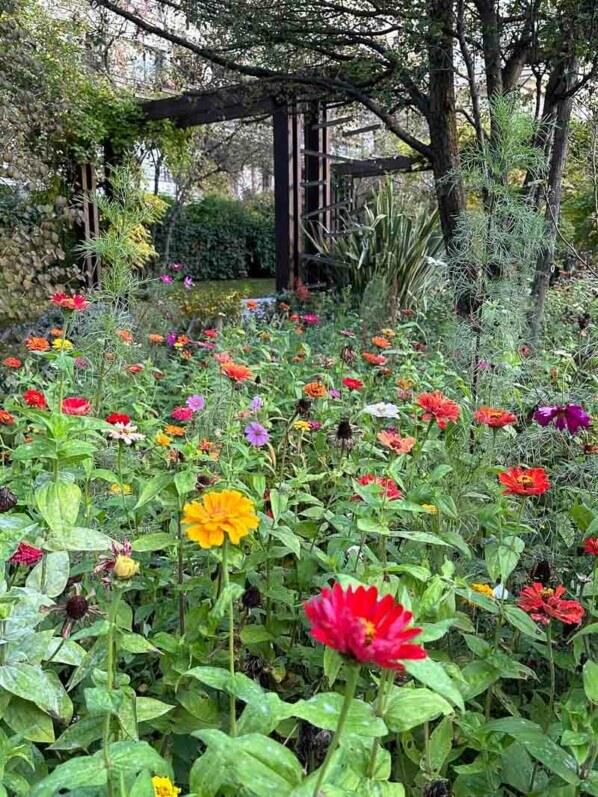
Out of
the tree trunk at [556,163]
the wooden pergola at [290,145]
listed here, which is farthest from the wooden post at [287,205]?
the tree trunk at [556,163]

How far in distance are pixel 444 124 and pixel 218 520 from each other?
375 centimetres

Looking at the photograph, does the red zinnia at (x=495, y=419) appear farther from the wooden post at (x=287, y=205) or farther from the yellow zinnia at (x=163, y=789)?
the wooden post at (x=287, y=205)

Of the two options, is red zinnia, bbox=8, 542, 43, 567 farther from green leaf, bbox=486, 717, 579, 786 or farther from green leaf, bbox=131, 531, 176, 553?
green leaf, bbox=486, 717, 579, 786

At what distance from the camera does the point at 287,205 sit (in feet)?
20.7

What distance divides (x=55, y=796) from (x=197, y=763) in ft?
0.63

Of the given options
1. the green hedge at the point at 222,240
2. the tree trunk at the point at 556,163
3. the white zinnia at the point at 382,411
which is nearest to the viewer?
the white zinnia at the point at 382,411

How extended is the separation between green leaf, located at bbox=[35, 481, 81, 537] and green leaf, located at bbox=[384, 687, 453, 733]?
1.76 ft

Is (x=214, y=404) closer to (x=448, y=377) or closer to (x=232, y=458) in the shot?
(x=232, y=458)

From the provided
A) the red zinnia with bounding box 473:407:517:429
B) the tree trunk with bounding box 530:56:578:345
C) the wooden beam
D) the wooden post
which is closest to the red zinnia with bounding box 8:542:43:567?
the red zinnia with bounding box 473:407:517:429

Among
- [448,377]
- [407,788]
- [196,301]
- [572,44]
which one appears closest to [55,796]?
[407,788]

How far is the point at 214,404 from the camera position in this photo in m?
2.33

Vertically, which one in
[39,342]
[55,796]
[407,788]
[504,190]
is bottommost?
[407,788]

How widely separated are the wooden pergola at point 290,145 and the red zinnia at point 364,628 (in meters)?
5.15

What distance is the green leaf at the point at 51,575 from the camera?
102 centimetres
